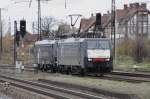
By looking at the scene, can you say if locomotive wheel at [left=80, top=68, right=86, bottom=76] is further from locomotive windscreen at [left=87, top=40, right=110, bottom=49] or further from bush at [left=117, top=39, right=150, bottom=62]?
bush at [left=117, top=39, right=150, bottom=62]

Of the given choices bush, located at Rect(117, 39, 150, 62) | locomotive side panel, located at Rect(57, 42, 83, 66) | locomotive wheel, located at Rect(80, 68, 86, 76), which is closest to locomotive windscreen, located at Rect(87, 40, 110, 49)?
locomotive side panel, located at Rect(57, 42, 83, 66)

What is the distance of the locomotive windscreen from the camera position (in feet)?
130

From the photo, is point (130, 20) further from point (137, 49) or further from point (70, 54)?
point (70, 54)

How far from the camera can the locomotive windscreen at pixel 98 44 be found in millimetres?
39719

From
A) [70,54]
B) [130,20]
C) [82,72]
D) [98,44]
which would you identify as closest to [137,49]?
[70,54]

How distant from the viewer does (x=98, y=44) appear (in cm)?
4003

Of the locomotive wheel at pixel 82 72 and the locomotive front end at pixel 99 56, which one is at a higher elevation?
the locomotive front end at pixel 99 56

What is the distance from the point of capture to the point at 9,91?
28.2m

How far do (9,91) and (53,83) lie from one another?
6.32 m

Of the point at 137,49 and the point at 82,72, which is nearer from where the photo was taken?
the point at 82,72

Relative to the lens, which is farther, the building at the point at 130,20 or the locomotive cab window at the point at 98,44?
the building at the point at 130,20

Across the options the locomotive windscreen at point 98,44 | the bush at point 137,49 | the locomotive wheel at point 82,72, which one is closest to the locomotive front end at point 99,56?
the locomotive windscreen at point 98,44

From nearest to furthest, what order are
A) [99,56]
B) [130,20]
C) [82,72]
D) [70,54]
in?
[99,56], [82,72], [70,54], [130,20]

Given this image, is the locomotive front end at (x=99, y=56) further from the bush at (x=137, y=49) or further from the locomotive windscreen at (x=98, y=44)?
the bush at (x=137, y=49)
